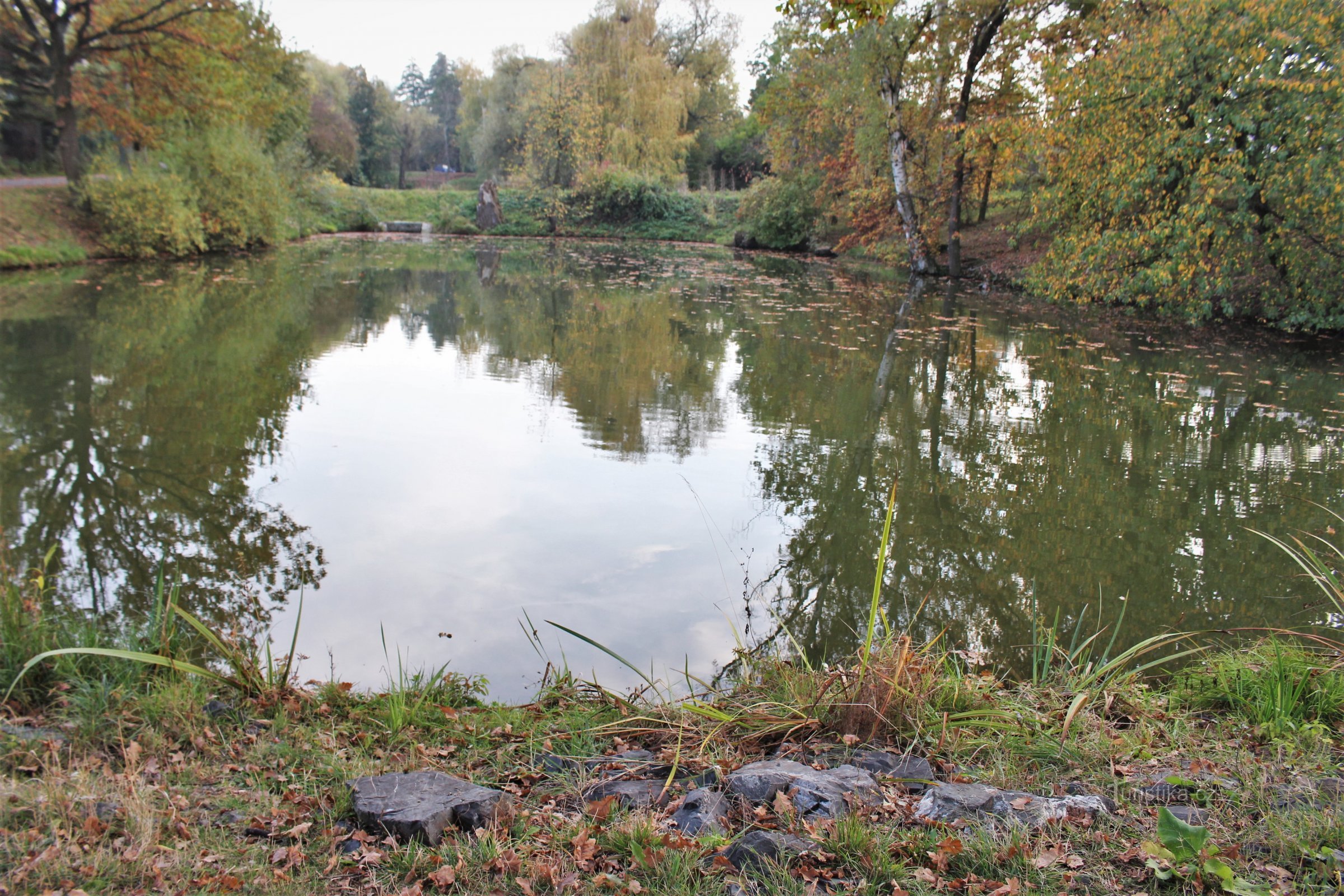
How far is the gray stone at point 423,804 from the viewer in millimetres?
2613

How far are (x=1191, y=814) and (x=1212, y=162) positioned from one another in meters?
14.6

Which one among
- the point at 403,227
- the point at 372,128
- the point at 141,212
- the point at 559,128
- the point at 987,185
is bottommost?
the point at 141,212

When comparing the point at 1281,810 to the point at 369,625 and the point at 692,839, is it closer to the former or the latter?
the point at 692,839

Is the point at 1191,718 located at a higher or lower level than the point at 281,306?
lower

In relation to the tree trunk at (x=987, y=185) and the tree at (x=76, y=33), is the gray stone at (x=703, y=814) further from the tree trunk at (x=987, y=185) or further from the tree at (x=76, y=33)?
the tree at (x=76, y=33)

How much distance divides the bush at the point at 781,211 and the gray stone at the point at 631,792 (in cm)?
3190

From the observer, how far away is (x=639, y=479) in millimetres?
6738

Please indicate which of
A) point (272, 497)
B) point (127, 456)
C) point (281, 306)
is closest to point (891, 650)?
point (272, 497)

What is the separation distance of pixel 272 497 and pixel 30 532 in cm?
137

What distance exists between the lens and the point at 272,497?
6031mm

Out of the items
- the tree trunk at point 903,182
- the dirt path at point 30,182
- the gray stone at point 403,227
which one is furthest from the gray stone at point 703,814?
the gray stone at point 403,227

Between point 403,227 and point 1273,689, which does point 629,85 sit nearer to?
point 403,227

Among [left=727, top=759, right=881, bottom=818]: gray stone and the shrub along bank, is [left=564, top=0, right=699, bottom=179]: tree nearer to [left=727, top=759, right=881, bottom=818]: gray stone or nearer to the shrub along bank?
the shrub along bank

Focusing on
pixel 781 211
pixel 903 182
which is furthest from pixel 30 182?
pixel 781 211
